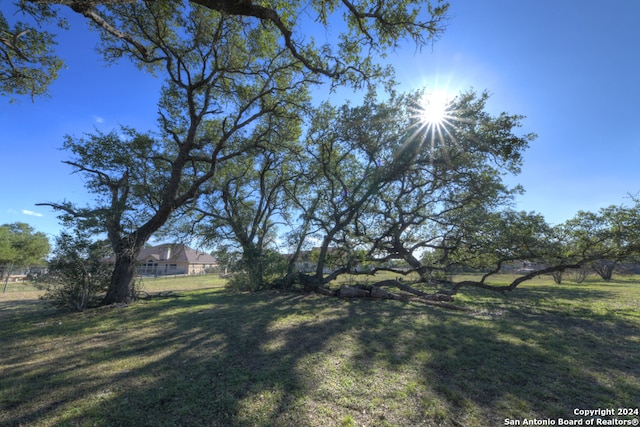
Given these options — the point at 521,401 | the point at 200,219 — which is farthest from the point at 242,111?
the point at 521,401

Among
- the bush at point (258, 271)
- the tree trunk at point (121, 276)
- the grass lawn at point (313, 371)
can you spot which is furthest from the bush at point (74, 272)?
the bush at point (258, 271)

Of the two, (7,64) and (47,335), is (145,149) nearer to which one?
(7,64)

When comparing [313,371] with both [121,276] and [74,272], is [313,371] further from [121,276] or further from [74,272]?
[121,276]

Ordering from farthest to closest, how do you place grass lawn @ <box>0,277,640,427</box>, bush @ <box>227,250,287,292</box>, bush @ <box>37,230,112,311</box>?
bush @ <box>227,250,287,292</box>
bush @ <box>37,230,112,311</box>
grass lawn @ <box>0,277,640,427</box>

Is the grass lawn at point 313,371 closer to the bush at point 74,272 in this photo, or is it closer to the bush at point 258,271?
the bush at point 74,272

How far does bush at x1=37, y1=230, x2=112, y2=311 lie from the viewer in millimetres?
8078

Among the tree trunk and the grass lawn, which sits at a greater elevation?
the tree trunk

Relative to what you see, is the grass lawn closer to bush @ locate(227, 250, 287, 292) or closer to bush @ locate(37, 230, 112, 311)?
bush @ locate(37, 230, 112, 311)

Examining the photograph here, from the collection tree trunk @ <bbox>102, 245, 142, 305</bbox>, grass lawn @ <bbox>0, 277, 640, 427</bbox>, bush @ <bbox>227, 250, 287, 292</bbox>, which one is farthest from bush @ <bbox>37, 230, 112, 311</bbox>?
bush @ <bbox>227, 250, 287, 292</bbox>

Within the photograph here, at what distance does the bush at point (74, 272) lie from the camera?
318 inches

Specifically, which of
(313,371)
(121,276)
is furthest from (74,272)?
(313,371)

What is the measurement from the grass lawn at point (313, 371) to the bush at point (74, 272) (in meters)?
1.11

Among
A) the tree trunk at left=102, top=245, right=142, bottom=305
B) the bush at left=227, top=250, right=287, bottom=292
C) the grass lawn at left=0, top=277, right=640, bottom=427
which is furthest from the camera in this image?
the bush at left=227, top=250, right=287, bottom=292

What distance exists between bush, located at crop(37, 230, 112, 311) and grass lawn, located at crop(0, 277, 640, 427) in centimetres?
111
